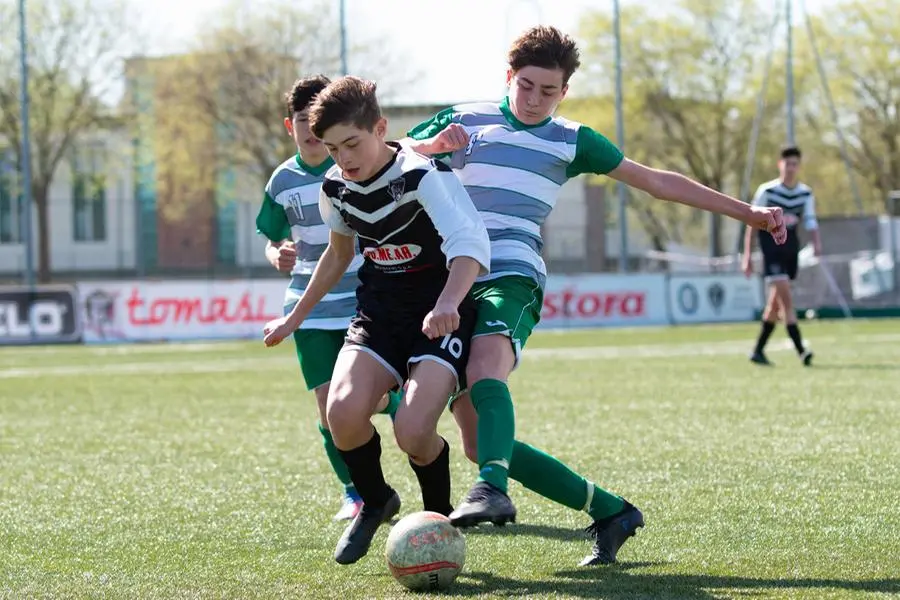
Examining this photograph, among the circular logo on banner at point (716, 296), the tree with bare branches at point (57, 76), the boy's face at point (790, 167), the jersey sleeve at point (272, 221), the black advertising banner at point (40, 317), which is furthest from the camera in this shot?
the tree with bare branches at point (57, 76)

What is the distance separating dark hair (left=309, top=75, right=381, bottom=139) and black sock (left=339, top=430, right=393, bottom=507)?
3.63ft

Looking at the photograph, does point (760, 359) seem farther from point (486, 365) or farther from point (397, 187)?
point (397, 187)

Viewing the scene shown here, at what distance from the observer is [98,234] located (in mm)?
50125

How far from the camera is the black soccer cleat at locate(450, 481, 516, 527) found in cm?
432

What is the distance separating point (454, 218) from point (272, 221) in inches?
86.7

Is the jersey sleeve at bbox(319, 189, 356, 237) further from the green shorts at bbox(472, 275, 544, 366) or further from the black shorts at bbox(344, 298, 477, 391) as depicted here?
the green shorts at bbox(472, 275, 544, 366)

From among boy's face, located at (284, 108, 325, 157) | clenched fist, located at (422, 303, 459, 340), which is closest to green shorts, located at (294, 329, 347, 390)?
boy's face, located at (284, 108, 325, 157)

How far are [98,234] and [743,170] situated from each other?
22862 mm

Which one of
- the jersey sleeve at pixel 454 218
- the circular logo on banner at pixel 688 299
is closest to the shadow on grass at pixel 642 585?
the jersey sleeve at pixel 454 218

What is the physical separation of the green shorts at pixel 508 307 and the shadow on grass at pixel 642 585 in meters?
0.80

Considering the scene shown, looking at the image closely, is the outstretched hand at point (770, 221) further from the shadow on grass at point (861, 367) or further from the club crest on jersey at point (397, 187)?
the shadow on grass at point (861, 367)

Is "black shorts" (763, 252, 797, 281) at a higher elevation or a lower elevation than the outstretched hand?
lower

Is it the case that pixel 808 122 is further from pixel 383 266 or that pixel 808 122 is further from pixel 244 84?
pixel 383 266

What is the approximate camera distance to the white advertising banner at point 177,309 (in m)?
23.6
